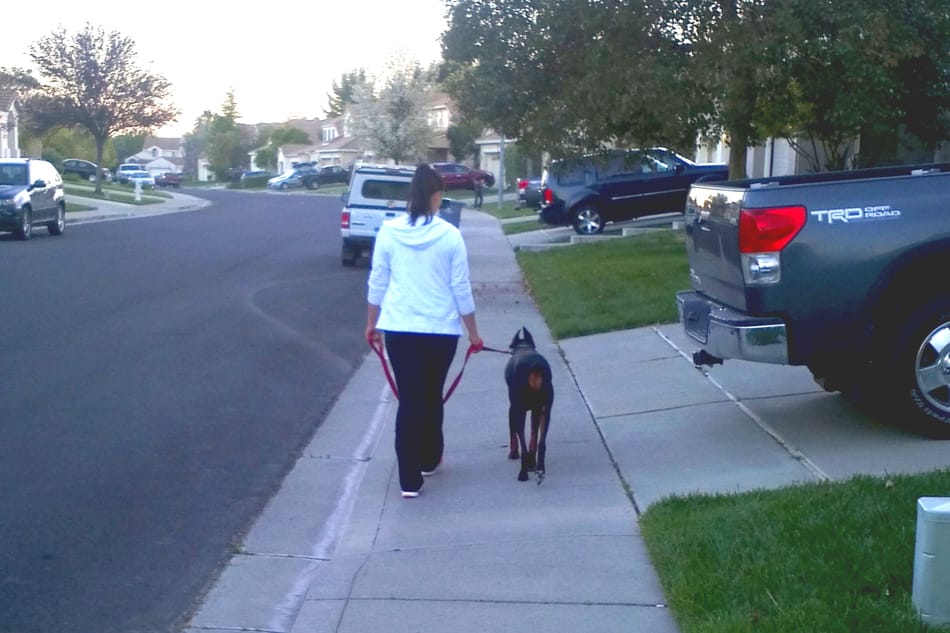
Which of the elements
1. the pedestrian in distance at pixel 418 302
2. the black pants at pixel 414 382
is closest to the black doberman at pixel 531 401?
the pedestrian in distance at pixel 418 302

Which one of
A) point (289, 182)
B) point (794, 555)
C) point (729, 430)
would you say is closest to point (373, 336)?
point (729, 430)

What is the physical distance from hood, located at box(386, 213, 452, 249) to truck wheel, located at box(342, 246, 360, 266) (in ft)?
51.4

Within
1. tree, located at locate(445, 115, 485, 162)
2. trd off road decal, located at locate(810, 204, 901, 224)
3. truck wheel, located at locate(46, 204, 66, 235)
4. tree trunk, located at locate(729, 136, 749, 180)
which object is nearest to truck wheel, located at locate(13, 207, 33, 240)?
truck wheel, located at locate(46, 204, 66, 235)

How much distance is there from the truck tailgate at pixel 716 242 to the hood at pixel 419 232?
161 centimetres

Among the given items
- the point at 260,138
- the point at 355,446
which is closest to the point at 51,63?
the point at 355,446

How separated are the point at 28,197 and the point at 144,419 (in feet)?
62.1

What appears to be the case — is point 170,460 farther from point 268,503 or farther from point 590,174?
point 590,174

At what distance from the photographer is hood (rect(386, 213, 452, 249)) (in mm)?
7039

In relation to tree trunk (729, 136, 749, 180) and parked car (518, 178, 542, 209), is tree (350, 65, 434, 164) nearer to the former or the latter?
parked car (518, 178, 542, 209)

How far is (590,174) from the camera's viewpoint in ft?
86.7

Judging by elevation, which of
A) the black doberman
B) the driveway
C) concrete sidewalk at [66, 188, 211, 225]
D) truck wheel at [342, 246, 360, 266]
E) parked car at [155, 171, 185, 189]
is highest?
the black doberman

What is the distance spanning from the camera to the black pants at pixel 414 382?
709 cm

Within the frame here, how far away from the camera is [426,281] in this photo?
703cm

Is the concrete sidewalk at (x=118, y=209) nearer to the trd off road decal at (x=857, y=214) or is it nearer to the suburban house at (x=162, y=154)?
the trd off road decal at (x=857, y=214)
